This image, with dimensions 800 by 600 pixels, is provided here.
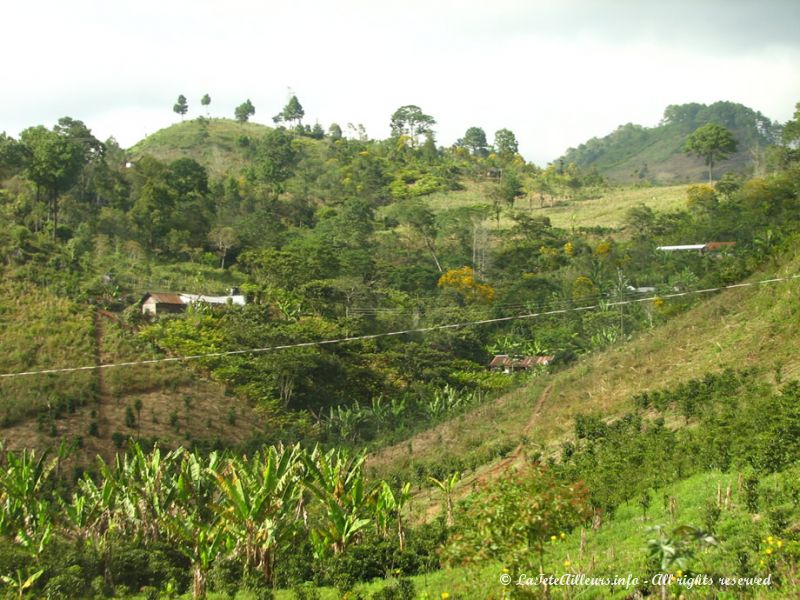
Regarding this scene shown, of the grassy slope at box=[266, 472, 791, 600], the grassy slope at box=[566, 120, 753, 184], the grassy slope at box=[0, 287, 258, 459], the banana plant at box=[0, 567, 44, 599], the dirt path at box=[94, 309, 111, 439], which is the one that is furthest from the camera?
the grassy slope at box=[566, 120, 753, 184]

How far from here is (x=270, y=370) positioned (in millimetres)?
37781

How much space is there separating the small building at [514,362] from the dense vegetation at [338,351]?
90cm

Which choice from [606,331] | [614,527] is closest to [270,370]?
[606,331]

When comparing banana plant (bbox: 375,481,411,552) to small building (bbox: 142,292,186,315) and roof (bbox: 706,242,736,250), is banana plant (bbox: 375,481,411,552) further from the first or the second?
roof (bbox: 706,242,736,250)

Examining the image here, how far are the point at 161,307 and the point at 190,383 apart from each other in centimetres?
696

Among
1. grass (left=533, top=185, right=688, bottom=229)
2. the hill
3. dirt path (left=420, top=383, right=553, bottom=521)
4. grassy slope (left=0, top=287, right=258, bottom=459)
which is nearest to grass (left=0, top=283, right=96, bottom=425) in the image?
grassy slope (left=0, top=287, right=258, bottom=459)

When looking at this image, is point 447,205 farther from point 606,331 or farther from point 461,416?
point 461,416

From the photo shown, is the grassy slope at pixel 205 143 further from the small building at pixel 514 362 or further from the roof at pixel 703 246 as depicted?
the roof at pixel 703 246

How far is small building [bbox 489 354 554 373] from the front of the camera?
44.4 m

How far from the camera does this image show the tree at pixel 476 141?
348 feet

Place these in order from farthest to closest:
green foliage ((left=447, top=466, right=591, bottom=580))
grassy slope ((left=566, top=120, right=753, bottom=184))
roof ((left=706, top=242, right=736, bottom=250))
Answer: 1. grassy slope ((left=566, top=120, right=753, bottom=184))
2. roof ((left=706, top=242, right=736, bottom=250))
3. green foliage ((left=447, top=466, right=591, bottom=580))

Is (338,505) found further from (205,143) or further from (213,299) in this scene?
(205,143)

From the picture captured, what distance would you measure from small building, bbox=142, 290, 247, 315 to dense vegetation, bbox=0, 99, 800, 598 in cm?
87

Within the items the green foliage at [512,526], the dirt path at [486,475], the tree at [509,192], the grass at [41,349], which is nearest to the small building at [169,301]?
the grass at [41,349]
